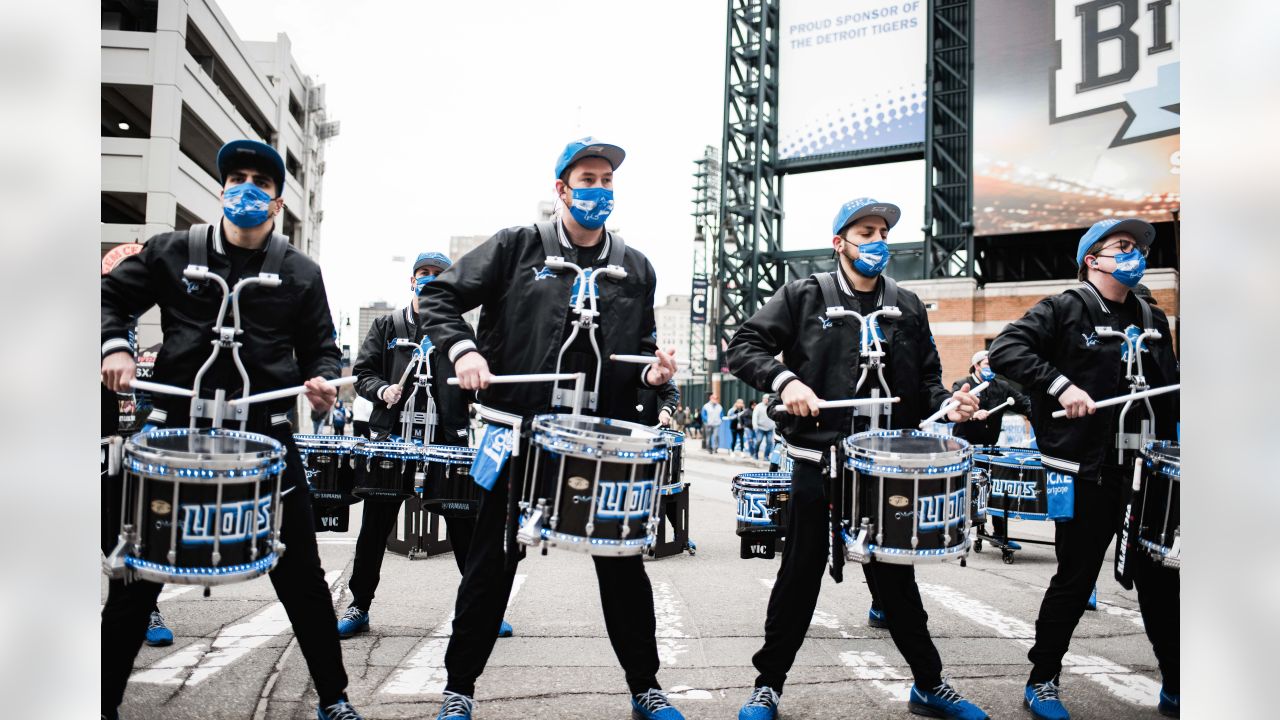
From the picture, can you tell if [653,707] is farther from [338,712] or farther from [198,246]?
[198,246]

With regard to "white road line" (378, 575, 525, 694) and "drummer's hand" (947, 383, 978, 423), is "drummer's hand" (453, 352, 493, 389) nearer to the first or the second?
"white road line" (378, 575, 525, 694)

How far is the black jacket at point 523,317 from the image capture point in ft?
13.1

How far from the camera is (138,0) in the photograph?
6535mm

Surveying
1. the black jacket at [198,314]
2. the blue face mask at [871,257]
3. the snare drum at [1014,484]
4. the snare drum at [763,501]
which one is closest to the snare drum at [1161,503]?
the blue face mask at [871,257]

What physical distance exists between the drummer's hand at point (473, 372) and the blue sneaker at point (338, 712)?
1.39 m

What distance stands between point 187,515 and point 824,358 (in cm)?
282

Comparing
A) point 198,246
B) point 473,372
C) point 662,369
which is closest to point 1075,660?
point 662,369

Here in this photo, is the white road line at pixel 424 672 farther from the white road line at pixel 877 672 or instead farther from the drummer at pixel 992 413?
the drummer at pixel 992 413

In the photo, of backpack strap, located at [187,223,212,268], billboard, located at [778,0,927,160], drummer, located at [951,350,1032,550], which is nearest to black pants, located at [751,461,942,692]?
backpack strap, located at [187,223,212,268]

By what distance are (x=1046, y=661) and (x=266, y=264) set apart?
3920mm

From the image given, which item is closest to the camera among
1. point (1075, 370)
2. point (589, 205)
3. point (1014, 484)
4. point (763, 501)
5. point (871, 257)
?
point (589, 205)

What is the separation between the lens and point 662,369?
402 centimetres

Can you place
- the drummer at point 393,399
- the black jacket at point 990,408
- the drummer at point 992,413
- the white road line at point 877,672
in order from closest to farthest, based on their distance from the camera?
the white road line at point 877,672 → the drummer at point 393,399 → the drummer at point 992,413 → the black jacket at point 990,408

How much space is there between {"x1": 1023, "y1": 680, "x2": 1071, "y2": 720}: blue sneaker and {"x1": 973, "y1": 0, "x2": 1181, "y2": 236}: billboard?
26411 millimetres
